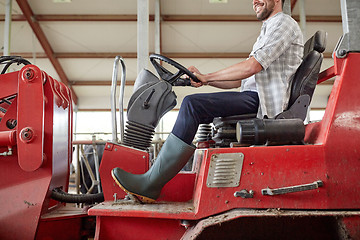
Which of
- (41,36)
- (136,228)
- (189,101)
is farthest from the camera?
(41,36)

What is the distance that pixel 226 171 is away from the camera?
193 centimetres

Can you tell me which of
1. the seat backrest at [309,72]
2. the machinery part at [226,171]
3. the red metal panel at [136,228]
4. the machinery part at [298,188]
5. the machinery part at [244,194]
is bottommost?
the red metal panel at [136,228]

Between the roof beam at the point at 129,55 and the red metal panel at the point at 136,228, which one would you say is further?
the roof beam at the point at 129,55

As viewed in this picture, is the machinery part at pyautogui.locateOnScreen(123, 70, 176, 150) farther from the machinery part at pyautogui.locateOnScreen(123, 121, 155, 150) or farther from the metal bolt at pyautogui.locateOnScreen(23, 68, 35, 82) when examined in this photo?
the metal bolt at pyautogui.locateOnScreen(23, 68, 35, 82)

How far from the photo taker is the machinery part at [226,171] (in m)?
1.92

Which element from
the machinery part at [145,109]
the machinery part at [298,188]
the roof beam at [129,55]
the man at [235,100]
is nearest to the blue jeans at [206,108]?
the man at [235,100]

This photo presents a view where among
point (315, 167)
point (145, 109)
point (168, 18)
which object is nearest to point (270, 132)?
point (315, 167)

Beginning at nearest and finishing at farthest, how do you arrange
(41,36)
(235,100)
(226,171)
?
(226,171), (235,100), (41,36)

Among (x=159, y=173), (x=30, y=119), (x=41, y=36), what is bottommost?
(x=159, y=173)

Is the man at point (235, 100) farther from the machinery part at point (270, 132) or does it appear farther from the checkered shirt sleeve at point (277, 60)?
the machinery part at point (270, 132)

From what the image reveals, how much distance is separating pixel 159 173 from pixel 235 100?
29.7 inches

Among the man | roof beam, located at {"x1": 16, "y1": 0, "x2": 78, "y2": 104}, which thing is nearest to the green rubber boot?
the man

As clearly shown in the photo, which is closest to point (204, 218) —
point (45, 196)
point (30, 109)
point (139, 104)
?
point (139, 104)

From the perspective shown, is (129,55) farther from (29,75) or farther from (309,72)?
(309,72)
